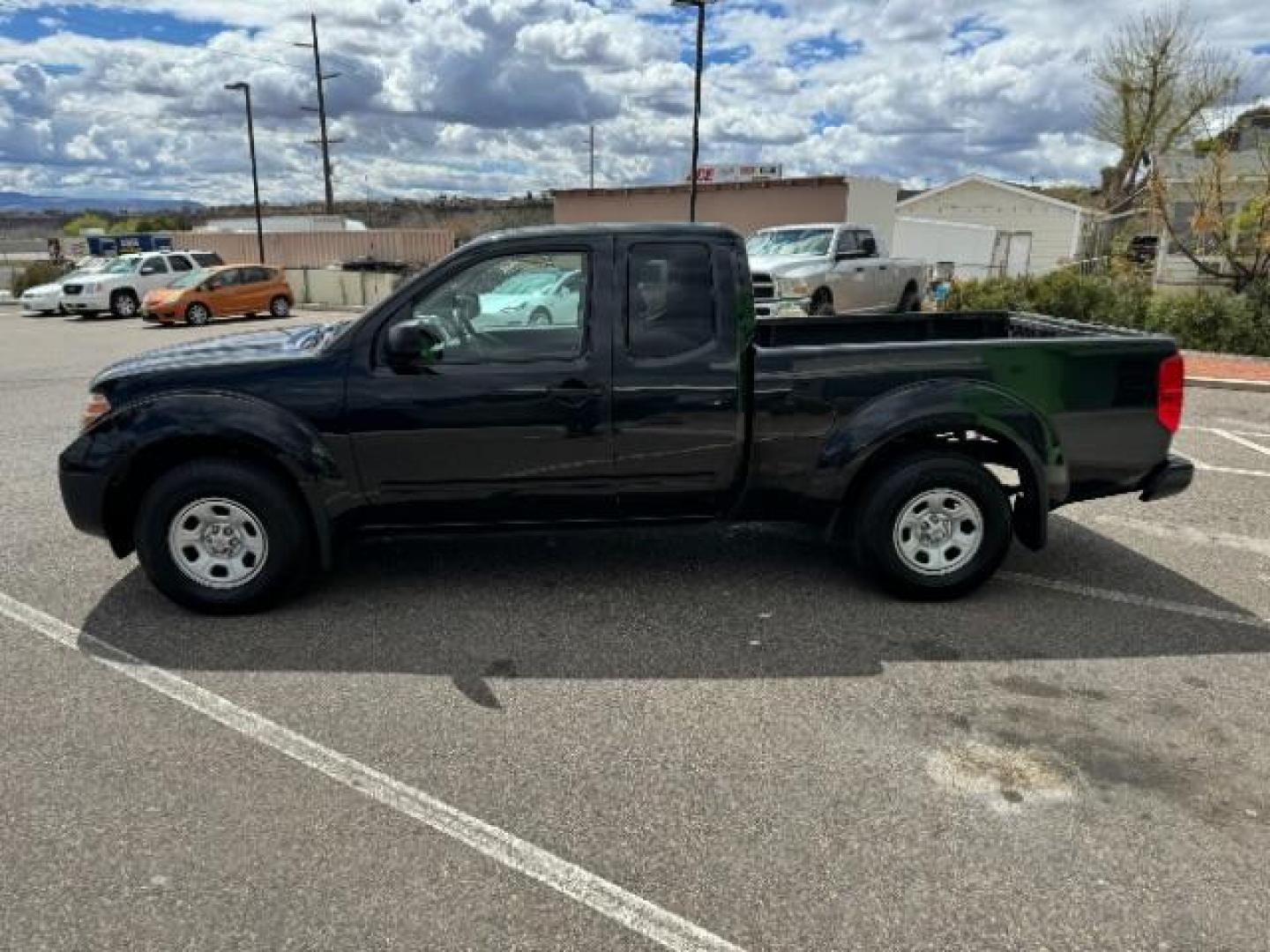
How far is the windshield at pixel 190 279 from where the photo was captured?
22.1 meters

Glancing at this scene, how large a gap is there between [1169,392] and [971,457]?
96 cm

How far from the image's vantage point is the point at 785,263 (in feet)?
43.8

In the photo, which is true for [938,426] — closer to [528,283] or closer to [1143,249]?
[528,283]

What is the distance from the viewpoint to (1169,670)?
12.4ft

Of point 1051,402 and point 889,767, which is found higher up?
point 1051,402

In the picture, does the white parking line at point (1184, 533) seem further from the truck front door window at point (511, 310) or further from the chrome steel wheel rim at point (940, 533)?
the truck front door window at point (511, 310)

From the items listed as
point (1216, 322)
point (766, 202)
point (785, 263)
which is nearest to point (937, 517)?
point (785, 263)

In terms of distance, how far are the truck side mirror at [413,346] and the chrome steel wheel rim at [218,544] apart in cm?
100

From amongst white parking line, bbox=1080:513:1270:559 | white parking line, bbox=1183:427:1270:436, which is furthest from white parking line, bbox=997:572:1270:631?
white parking line, bbox=1183:427:1270:436

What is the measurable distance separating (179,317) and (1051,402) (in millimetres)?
21783

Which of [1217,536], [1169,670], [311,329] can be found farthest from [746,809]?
[1217,536]

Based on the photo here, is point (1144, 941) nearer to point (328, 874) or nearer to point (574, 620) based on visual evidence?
point (328, 874)

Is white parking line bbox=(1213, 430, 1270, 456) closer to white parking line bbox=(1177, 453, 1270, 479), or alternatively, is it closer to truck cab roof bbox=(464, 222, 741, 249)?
white parking line bbox=(1177, 453, 1270, 479)

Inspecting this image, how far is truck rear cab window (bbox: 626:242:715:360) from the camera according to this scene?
4227 mm
